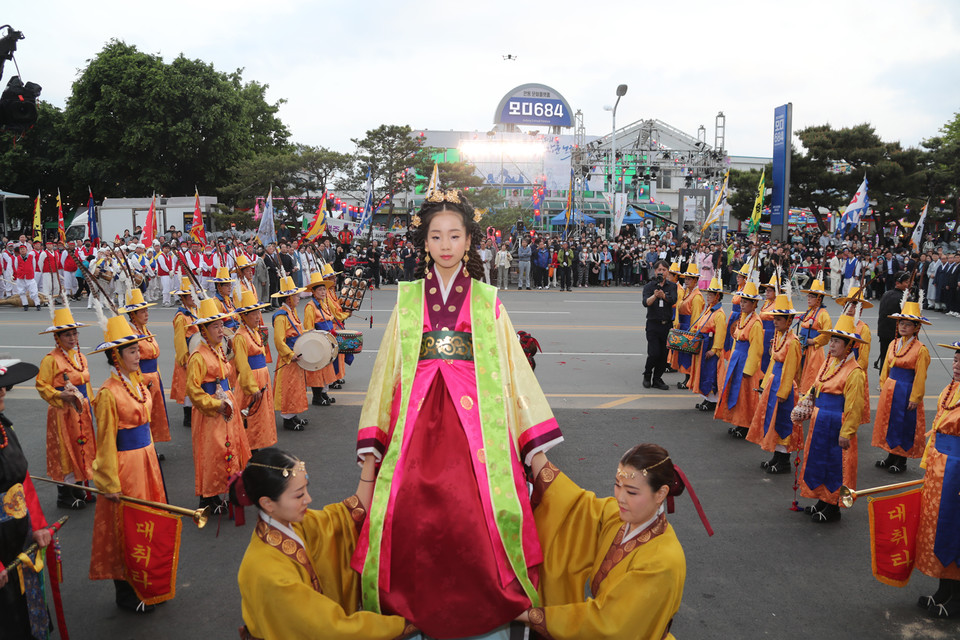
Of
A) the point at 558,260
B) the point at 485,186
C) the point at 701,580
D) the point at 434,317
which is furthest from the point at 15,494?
the point at 485,186

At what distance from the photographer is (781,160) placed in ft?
72.7

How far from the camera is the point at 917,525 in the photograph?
4.41 metres

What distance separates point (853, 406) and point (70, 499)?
Answer: 261 inches

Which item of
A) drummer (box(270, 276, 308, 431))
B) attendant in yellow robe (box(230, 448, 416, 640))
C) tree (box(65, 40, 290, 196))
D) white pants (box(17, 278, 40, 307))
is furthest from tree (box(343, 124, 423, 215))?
attendant in yellow robe (box(230, 448, 416, 640))

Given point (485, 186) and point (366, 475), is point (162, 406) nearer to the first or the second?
point (366, 475)

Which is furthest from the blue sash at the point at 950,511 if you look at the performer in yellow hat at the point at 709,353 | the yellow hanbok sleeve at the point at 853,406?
the performer in yellow hat at the point at 709,353

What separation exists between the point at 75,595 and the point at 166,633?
934mm

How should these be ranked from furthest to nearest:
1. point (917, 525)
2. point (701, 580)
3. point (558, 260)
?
point (558, 260) → point (701, 580) → point (917, 525)

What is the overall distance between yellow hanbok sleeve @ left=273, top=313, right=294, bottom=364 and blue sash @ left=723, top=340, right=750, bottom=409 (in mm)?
5053

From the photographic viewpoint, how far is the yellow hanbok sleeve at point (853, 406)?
5391 mm

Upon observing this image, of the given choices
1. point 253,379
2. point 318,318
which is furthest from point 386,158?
point 253,379

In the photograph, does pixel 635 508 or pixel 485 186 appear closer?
pixel 635 508

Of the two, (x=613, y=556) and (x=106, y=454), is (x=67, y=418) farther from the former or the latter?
(x=613, y=556)

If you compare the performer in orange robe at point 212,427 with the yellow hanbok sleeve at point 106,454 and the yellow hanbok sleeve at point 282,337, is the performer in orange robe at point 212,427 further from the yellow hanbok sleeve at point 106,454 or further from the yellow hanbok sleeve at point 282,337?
the yellow hanbok sleeve at point 282,337
